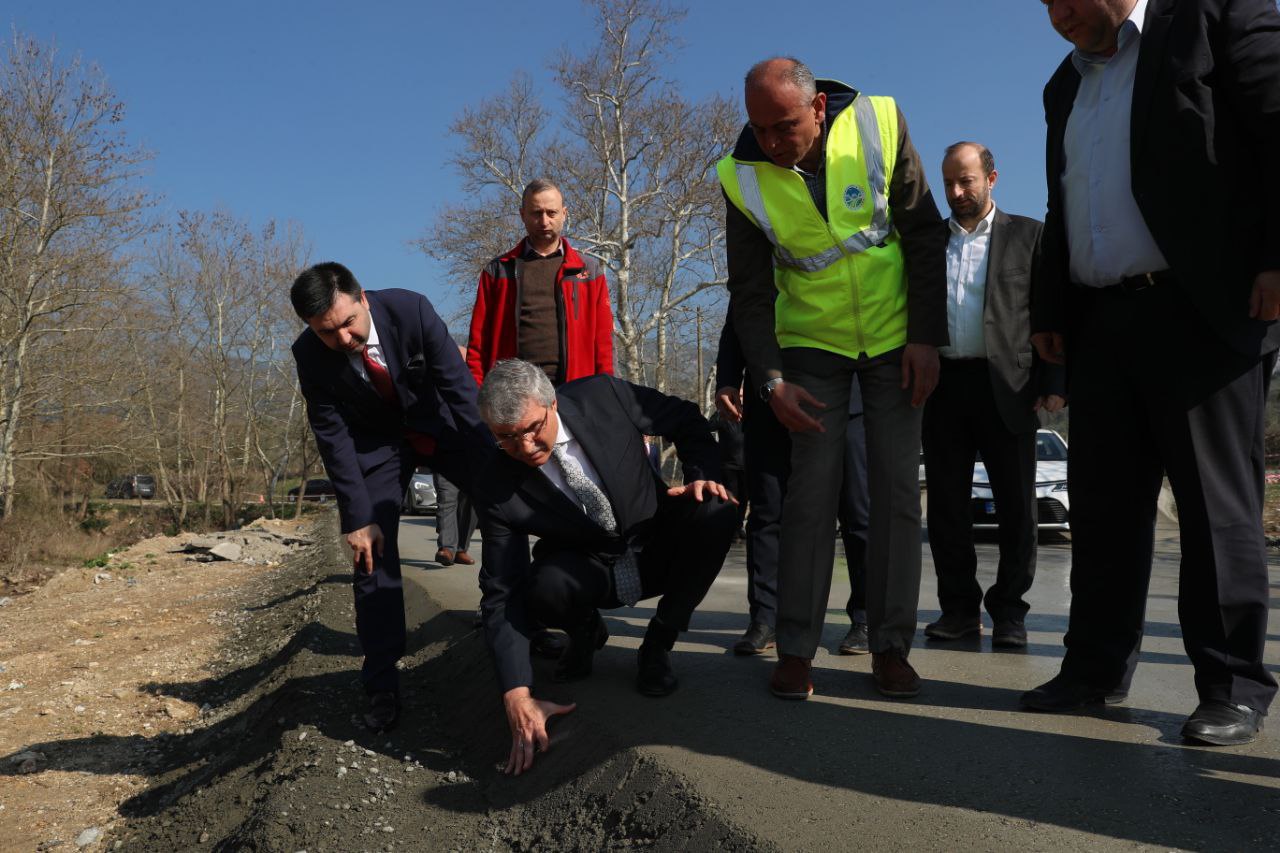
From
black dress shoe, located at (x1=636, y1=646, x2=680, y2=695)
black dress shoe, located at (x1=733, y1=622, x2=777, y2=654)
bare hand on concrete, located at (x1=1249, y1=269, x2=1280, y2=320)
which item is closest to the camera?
bare hand on concrete, located at (x1=1249, y1=269, x2=1280, y2=320)

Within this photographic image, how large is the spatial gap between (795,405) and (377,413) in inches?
70.4

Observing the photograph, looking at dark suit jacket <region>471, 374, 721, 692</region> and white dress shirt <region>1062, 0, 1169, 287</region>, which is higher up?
white dress shirt <region>1062, 0, 1169, 287</region>

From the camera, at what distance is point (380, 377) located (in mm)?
3980

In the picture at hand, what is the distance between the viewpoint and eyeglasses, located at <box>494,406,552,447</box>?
314 cm

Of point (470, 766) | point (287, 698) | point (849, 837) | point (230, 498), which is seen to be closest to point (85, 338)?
point (230, 498)

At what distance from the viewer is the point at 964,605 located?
14.0 feet

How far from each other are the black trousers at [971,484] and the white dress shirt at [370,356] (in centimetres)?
229

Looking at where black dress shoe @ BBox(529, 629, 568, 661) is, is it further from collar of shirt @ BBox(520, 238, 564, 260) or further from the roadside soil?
collar of shirt @ BBox(520, 238, 564, 260)

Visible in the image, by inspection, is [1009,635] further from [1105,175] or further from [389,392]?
[389,392]

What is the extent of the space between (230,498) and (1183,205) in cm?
3362

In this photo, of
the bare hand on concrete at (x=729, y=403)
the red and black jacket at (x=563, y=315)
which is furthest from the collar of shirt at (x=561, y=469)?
the red and black jacket at (x=563, y=315)

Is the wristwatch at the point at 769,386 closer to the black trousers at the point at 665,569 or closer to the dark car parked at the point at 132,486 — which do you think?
the black trousers at the point at 665,569

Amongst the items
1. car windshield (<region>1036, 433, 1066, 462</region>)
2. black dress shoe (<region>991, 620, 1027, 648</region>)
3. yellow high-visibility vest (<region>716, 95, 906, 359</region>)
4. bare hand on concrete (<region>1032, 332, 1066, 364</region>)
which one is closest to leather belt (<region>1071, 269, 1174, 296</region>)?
bare hand on concrete (<region>1032, 332, 1066, 364</region>)

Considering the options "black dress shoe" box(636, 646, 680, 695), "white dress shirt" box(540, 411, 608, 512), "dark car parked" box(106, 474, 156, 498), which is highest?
"white dress shirt" box(540, 411, 608, 512)
